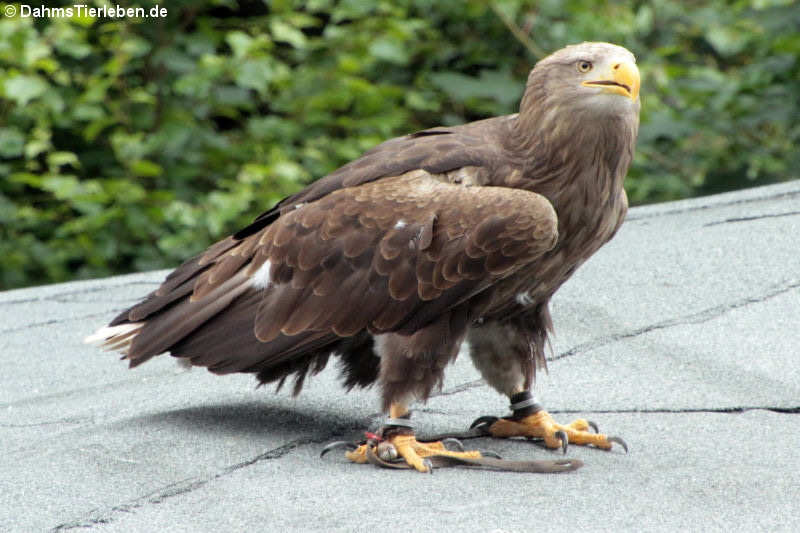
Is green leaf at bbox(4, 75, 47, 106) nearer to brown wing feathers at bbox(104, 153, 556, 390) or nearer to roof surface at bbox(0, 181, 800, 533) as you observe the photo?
roof surface at bbox(0, 181, 800, 533)

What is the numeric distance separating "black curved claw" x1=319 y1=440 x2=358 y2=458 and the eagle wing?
0.75 ft

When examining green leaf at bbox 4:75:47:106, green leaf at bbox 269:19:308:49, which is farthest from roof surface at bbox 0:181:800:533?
green leaf at bbox 269:19:308:49

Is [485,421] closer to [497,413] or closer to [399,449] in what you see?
[497,413]

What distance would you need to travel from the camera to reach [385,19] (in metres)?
6.91

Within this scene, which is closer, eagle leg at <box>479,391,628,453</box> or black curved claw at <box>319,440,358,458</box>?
black curved claw at <box>319,440,358,458</box>

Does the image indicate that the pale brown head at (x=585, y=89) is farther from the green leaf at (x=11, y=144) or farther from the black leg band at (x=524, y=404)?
the green leaf at (x=11, y=144)

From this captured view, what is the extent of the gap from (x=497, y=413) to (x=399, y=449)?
20.9 inches

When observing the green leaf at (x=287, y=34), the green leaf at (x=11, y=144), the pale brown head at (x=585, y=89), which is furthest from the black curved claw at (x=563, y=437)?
the green leaf at (x=11, y=144)

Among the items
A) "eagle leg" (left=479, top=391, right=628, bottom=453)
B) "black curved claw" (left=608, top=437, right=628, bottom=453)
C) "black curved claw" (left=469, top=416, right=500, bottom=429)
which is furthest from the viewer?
"black curved claw" (left=469, top=416, right=500, bottom=429)

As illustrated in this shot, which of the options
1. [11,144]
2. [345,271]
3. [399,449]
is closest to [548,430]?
[399,449]

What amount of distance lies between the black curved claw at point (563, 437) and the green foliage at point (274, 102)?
3367 mm

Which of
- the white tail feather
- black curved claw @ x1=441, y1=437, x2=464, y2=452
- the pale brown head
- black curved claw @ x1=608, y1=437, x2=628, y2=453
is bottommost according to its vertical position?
black curved claw @ x1=441, y1=437, x2=464, y2=452

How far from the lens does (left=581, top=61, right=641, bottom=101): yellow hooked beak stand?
9.38 feet

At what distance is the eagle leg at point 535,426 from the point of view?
3104mm
